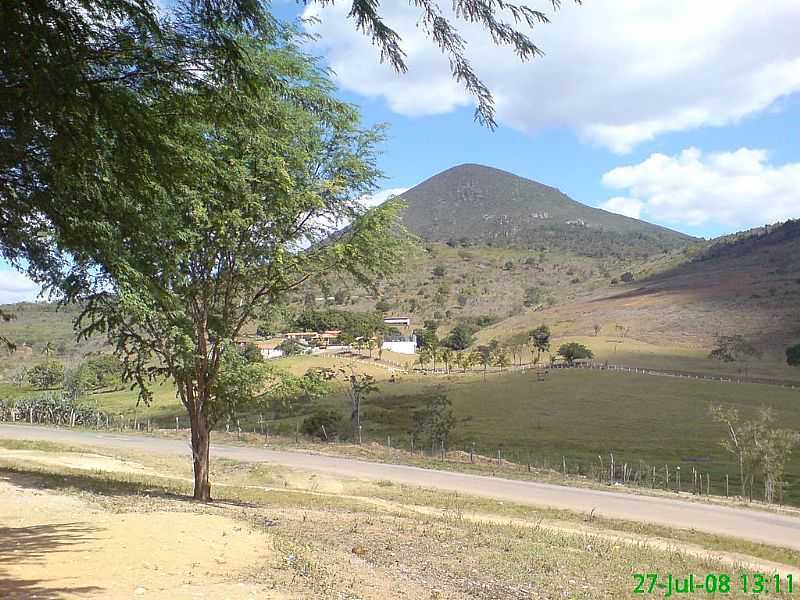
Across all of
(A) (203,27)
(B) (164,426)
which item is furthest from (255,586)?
(B) (164,426)

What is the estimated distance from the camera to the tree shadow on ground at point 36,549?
19.0ft

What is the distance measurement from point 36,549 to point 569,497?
19.4 m

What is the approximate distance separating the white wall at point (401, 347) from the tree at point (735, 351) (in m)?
40.8

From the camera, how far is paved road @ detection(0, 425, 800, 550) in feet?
63.7

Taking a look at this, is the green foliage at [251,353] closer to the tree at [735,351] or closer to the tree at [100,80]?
the tree at [100,80]

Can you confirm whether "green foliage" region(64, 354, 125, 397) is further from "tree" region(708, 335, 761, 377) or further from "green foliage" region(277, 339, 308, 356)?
"tree" region(708, 335, 761, 377)

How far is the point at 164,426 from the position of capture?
2098 inches

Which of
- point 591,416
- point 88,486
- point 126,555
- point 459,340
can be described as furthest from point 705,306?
point 126,555

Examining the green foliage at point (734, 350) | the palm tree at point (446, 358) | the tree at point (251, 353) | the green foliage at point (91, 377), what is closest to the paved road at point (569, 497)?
the tree at point (251, 353)

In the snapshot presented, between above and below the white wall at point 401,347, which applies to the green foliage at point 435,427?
below

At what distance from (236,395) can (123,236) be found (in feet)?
25.3

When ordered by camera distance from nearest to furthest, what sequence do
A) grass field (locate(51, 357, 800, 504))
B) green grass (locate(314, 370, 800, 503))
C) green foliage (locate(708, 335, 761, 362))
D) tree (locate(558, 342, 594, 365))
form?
green grass (locate(314, 370, 800, 503))
grass field (locate(51, 357, 800, 504))
green foliage (locate(708, 335, 761, 362))
tree (locate(558, 342, 594, 365))

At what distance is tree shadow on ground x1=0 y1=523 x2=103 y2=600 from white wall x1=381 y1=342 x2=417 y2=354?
3530 inches

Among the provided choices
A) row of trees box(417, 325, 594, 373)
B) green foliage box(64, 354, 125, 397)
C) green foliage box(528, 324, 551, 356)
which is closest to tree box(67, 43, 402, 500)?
green foliage box(64, 354, 125, 397)
